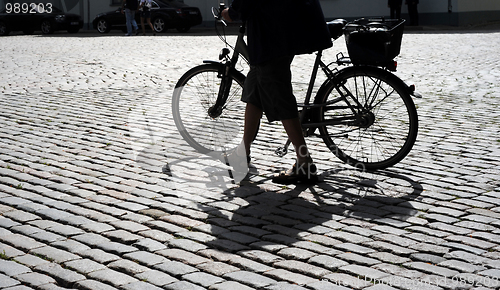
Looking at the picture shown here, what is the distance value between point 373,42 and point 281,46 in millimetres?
758

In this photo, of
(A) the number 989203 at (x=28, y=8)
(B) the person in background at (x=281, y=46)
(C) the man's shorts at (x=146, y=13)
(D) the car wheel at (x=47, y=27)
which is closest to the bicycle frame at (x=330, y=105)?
(B) the person in background at (x=281, y=46)

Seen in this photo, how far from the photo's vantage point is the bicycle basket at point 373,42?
5129mm

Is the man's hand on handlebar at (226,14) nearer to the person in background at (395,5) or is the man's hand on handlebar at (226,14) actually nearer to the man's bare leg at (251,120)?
the man's bare leg at (251,120)

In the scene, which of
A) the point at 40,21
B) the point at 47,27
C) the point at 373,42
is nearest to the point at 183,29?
the point at 47,27

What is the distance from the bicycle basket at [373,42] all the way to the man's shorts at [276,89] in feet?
1.75

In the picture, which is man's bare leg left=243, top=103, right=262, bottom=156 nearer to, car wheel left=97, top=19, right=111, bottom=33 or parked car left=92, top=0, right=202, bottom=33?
parked car left=92, top=0, right=202, bottom=33

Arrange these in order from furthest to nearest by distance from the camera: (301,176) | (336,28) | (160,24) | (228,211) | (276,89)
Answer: (160,24) → (336,28) → (301,176) → (276,89) → (228,211)

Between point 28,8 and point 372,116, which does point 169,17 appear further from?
point 372,116

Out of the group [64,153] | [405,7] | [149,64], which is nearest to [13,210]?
[64,153]

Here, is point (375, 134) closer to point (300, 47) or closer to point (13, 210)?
point (300, 47)

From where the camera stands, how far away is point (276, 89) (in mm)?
5090

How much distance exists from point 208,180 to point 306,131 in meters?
0.89

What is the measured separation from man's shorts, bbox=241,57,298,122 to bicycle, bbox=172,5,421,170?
351 millimetres

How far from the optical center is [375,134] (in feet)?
18.0
